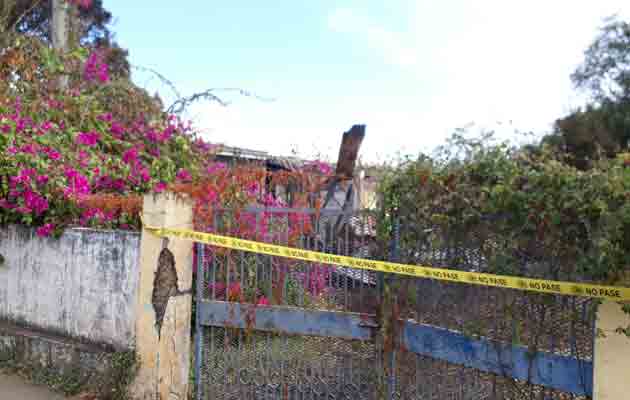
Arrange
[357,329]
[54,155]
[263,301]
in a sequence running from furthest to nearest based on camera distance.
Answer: [54,155] < [263,301] < [357,329]

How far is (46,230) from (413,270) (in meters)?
4.68

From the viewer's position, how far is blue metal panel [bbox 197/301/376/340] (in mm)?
4273

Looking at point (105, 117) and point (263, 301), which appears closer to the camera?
point (263, 301)

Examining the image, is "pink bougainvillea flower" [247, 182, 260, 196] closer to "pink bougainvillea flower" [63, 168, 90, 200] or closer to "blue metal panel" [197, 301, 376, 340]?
"blue metal panel" [197, 301, 376, 340]

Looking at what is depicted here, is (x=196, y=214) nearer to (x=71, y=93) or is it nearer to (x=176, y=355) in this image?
(x=176, y=355)

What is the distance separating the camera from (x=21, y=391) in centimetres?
562

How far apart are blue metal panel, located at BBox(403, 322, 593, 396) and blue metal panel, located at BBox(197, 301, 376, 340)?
0.41 m

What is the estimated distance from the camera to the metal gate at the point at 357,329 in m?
3.45

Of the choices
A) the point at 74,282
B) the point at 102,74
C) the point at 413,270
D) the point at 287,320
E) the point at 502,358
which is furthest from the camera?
the point at 102,74

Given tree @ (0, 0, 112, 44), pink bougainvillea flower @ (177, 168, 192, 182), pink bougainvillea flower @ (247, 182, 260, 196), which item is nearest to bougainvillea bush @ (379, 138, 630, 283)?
pink bougainvillea flower @ (247, 182, 260, 196)

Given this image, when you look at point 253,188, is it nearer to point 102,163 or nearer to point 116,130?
point 102,163

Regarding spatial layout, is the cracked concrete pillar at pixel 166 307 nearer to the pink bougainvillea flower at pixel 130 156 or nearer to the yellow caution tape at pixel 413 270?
the yellow caution tape at pixel 413 270

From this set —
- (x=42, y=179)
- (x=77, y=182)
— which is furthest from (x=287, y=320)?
(x=77, y=182)

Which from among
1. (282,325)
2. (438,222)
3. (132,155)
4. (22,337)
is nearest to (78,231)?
(22,337)
